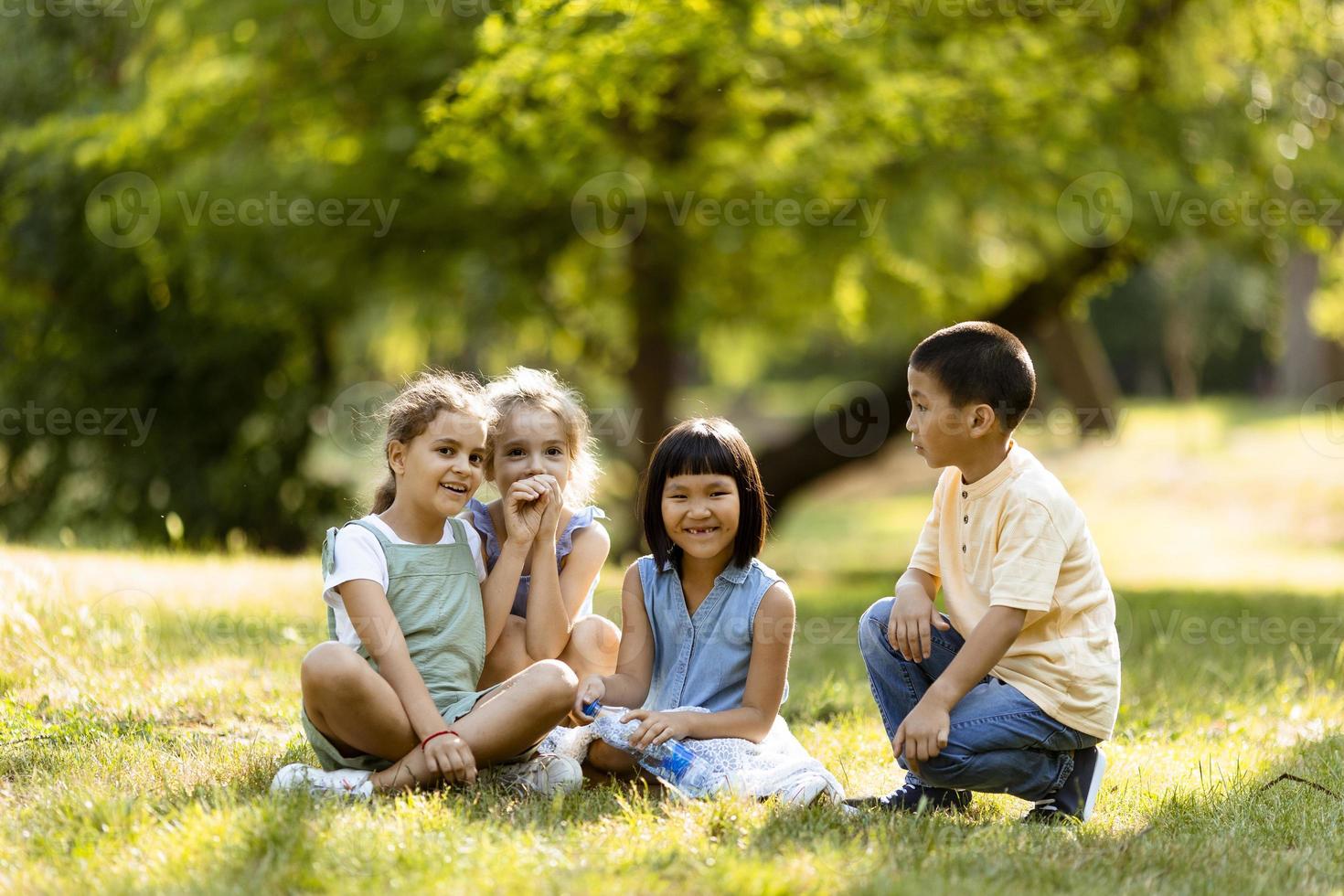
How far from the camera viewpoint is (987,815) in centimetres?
354

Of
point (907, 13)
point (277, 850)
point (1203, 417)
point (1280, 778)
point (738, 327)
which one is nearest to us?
point (277, 850)

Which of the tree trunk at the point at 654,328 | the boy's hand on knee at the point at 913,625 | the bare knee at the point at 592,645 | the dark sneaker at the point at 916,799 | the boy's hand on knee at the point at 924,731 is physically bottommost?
the dark sneaker at the point at 916,799

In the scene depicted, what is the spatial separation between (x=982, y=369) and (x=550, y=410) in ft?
4.38

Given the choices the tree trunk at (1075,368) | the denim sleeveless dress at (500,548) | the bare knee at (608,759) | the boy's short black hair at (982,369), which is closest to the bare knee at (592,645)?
the denim sleeveless dress at (500,548)

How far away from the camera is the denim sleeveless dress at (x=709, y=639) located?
373 centimetres

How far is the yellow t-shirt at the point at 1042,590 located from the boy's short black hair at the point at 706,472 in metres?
0.61

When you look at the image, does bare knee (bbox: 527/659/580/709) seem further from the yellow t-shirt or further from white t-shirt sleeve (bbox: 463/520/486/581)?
the yellow t-shirt

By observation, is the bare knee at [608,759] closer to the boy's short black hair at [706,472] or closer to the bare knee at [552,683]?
the bare knee at [552,683]

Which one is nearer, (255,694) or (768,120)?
(255,694)

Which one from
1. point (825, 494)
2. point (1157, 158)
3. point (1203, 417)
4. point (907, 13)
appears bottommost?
point (825, 494)

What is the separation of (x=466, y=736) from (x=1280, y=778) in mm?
2369

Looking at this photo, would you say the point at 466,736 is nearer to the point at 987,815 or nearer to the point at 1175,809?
the point at 987,815

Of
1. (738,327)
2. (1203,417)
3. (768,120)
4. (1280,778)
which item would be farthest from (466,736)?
(1203,417)

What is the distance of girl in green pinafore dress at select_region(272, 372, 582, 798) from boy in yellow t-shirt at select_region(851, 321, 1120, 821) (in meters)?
0.99
